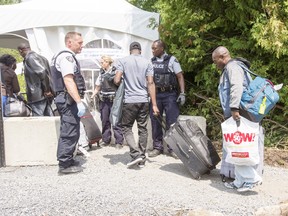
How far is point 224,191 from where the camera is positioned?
4.62 metres

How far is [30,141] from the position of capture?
5.79m

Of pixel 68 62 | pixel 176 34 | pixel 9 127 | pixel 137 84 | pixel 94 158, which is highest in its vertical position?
pixel 176 34

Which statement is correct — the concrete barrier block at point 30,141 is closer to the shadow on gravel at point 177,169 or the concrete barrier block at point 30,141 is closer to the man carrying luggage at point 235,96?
the shadow on gravel at point 177,169

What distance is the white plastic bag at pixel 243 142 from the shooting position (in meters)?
4.35

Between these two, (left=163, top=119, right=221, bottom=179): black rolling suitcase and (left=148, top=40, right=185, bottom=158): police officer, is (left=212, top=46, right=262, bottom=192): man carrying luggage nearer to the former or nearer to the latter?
(left=163, top=119, right=221, bottom=179): black rolling suitcase

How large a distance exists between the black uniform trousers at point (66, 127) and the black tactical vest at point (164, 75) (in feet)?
5.28

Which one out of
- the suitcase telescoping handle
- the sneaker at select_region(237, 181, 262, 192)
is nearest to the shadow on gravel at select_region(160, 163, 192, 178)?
the suitcase telescoping handle

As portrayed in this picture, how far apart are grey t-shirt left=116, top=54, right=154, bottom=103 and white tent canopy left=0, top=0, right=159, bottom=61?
2.65 metres

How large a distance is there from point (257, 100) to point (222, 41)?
8.88 ft

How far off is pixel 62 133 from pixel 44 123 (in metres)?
0.81

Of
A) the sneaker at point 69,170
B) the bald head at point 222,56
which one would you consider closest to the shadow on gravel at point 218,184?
the bald head at point 222,56

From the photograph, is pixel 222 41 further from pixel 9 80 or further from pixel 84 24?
pixel 9 80

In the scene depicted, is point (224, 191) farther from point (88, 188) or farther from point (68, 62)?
point (68, 62)

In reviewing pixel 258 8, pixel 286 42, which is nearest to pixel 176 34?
pixel 258 8
